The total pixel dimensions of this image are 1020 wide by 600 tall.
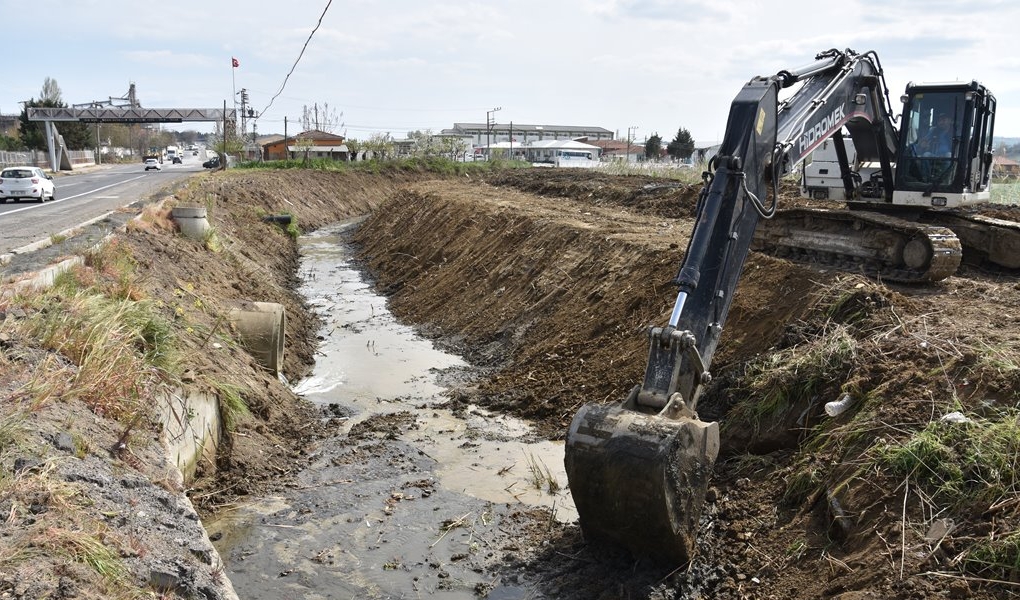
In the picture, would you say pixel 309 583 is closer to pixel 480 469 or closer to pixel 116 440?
pixel 116 440

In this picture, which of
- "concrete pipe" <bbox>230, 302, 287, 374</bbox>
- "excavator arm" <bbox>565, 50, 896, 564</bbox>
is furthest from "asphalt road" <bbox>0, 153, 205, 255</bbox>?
"excavator arm" <bbox>565, 50, 896, 564</bbox>

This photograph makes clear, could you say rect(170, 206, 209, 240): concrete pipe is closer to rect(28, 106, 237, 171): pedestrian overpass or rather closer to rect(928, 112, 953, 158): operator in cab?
rect(928, 112, 953, 158): operator in cab

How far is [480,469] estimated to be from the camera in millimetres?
8875

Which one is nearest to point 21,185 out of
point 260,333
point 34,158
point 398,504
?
point 260,333

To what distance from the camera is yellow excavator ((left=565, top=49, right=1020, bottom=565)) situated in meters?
5.85

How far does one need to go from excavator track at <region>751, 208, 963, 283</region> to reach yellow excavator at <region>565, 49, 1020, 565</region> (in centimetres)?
2

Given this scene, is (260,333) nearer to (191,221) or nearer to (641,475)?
(191,221)

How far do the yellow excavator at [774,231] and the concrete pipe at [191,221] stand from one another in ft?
34.8

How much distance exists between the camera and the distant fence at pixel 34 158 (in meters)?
52.9

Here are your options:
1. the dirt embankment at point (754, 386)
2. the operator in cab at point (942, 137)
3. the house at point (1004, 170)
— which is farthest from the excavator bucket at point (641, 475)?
the house at point (1004, 170)

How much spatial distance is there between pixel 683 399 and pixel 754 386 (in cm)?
203

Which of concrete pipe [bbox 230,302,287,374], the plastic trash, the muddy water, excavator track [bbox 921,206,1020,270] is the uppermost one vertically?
excavator track [bbox 921,206,1020,270]

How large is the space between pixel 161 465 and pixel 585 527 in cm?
341

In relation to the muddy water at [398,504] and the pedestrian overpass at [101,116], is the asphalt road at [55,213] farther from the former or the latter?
the pedestrian overpass at [101,116]
